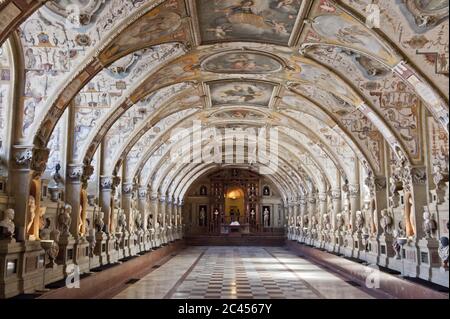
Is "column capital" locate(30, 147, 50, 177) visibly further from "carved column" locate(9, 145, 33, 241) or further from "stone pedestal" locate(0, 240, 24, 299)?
"stone pedestal" locate(0, 240, 24, 299)

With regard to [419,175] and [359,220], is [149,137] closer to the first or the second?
[359,220]

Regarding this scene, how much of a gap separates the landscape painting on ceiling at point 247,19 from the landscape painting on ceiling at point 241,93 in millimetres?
4969

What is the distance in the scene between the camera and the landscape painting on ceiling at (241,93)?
19.6m

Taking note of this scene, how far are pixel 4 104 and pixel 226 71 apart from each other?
801 cm

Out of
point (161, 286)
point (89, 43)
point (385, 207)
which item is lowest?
point (161, 286)

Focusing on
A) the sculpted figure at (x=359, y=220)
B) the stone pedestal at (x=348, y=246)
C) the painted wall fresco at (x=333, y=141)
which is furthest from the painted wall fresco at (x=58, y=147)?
the stone pedestal at (x=348, y=246)

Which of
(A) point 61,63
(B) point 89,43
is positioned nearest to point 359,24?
(B) point 89,43

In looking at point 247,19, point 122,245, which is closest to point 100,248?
point 122,245

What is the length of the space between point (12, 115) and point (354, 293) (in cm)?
1107

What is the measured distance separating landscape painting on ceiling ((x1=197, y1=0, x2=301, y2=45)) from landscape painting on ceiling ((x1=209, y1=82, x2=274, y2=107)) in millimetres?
4969

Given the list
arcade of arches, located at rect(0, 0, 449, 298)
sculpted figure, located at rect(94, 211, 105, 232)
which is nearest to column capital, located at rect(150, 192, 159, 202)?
arcade of arches, located at rect(0, 0, 449, 298)

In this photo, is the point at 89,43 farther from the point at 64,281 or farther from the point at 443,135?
the point at 443,135

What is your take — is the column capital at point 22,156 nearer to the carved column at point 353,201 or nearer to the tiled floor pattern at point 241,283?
the tiled floor pattern at point 241,283

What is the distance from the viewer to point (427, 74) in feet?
38.0
